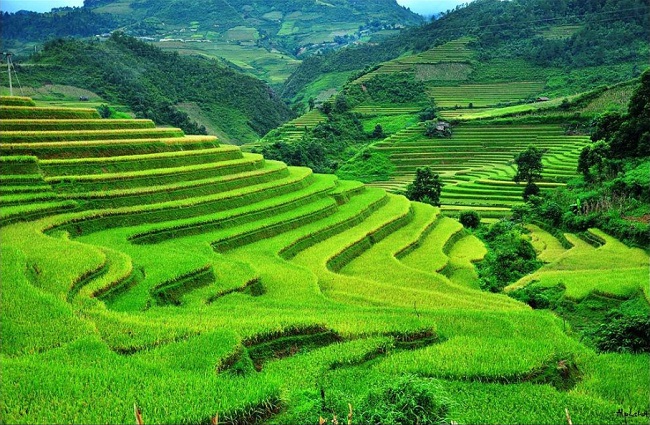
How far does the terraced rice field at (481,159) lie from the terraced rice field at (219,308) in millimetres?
12512

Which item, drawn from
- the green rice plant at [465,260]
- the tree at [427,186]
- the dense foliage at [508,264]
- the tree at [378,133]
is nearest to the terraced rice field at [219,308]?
the green rice plant at [465,260]

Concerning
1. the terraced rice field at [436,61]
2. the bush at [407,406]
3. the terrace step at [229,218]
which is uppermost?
the terraced rice field at [436,61]

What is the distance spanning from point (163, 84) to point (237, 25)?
100152 mm

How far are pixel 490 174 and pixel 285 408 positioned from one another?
107 feet

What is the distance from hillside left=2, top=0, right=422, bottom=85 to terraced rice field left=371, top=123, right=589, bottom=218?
69.7 m

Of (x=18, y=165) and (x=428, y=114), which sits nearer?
(x=18, y=165)

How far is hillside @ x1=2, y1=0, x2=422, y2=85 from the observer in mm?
110188

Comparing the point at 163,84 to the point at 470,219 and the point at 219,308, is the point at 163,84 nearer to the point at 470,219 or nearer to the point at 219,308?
the point at 470,219

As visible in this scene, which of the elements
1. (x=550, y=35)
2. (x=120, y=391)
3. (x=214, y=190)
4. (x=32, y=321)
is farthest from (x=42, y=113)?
(x=550, y=35)

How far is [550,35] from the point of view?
7256 cm

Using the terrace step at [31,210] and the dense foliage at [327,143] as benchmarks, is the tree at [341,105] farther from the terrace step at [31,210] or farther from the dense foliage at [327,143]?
the terrace step at [31,210]

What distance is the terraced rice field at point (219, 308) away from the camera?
5.71 m

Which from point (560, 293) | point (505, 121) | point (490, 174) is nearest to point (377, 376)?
point (560, 293)

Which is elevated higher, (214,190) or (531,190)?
(214,190)
